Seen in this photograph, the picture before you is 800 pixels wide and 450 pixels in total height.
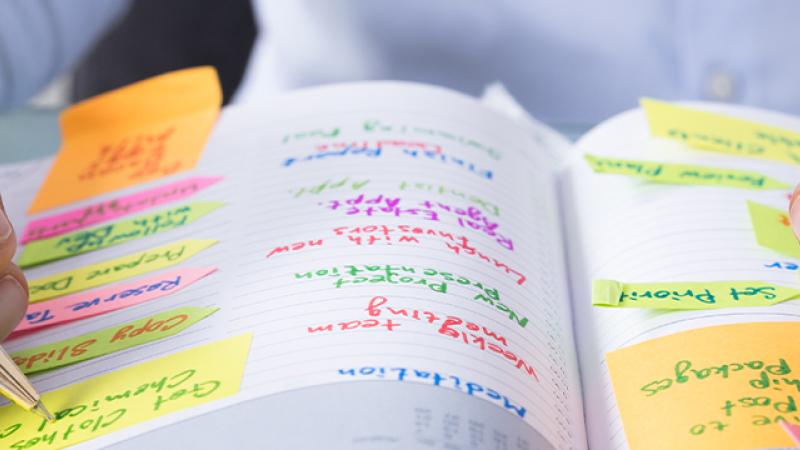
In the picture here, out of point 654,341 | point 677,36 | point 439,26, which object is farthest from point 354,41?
point 654,341

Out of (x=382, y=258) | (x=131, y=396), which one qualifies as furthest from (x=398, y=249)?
(x=131, y=396)

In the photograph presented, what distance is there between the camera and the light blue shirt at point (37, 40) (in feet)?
1.63

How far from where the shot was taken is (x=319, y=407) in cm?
27

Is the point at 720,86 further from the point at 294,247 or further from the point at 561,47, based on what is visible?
the point at 294,247

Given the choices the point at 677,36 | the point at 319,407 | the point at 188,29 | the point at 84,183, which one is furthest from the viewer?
the point at 188,29

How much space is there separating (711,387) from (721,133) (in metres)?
0.17

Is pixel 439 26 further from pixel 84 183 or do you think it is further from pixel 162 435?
pixel 162 435

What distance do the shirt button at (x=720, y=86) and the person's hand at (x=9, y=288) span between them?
1.35 ft

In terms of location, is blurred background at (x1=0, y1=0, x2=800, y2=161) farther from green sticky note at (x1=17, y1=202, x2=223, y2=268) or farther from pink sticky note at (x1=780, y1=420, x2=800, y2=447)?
pink sticky note at (x1=780, y1=420, x2=800, y2=447)

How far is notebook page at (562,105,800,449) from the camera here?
0.31 meters

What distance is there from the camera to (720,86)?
530 millimetres

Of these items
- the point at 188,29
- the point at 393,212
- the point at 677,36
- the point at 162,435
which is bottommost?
the point at 162,435

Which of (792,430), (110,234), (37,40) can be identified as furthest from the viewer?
(37,40)

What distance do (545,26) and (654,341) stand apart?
0.29 metres
